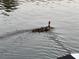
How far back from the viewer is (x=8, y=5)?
77.2 m

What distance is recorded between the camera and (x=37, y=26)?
55.1 metres

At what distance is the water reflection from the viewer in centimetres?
7285

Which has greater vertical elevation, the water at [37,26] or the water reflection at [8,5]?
the water reflection at [8,5]

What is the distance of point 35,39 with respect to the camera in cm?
4609

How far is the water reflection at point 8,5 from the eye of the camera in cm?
7285

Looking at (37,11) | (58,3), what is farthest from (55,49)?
(58,3)

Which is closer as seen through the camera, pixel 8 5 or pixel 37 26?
pixel 37 26

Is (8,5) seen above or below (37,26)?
above

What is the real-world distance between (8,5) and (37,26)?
88.1 ft

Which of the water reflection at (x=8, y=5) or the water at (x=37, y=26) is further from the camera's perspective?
the water reflection at (x=8, y=5)

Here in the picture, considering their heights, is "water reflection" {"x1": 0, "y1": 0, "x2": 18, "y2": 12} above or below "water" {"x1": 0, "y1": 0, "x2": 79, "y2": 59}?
above

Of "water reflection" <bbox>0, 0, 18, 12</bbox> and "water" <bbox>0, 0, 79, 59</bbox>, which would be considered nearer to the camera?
"water" <bbox>0, 0, 79, 59</bbox>

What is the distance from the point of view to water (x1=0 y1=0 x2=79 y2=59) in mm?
40062

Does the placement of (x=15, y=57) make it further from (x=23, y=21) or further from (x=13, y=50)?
(x=23, y=21)
